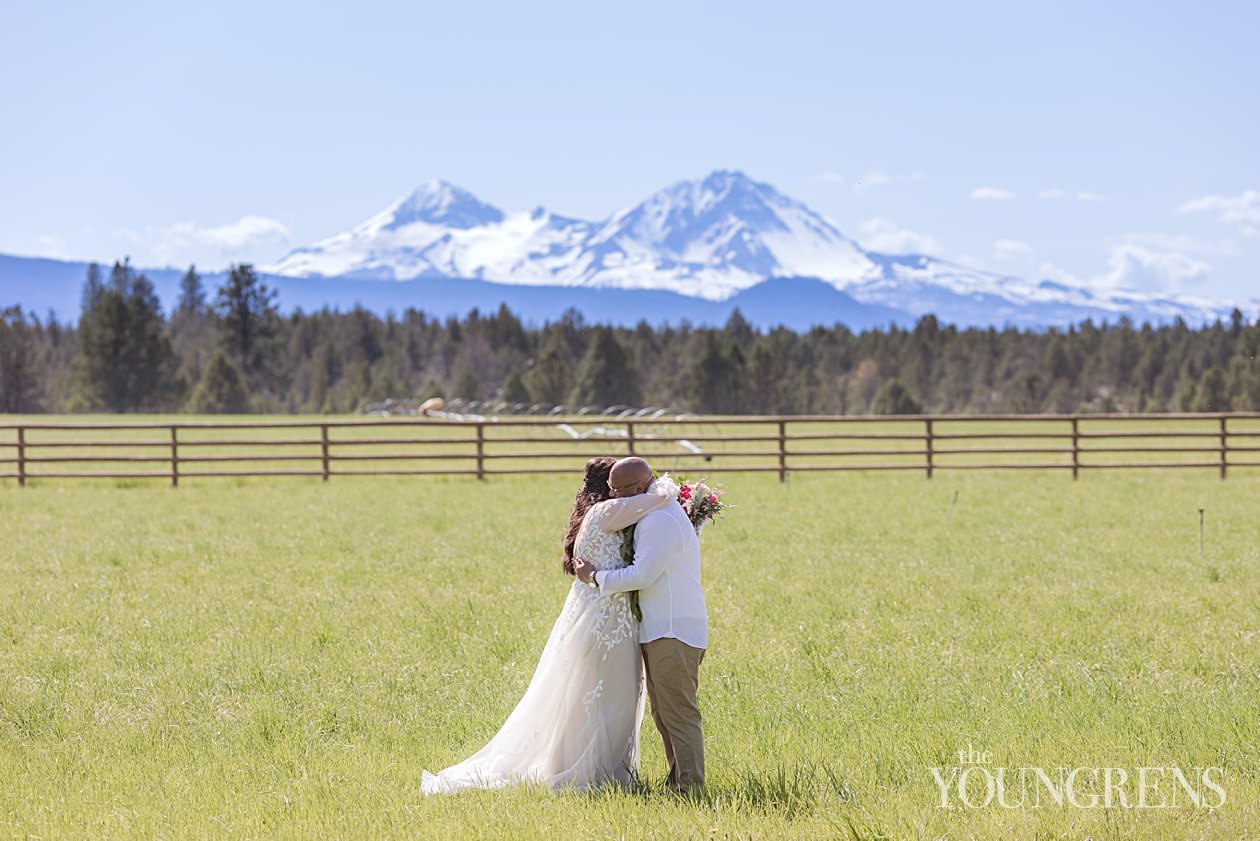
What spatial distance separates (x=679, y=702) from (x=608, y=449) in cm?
2728

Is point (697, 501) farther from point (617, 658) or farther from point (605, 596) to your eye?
point (617, 658)

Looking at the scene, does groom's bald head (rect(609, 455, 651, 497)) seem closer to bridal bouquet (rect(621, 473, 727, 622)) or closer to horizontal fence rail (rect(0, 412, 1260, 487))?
bridal bouquet (rect(621, 473, 727, 622))

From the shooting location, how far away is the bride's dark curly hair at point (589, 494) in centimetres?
606

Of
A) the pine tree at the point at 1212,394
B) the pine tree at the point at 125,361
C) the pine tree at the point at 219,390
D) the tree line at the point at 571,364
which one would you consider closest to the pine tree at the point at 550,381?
the tree line at the point at 571,364

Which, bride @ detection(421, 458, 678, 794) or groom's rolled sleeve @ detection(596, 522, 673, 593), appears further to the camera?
bride @ detection(421, 458, 678, 794)

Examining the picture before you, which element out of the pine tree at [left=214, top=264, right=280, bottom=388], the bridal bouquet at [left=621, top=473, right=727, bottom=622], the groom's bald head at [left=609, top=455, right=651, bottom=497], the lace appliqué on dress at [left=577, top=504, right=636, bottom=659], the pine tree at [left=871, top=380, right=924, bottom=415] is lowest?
the pine tree at [left=871, top=380, right=924, bottom=415]

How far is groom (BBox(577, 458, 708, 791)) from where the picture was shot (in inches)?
228

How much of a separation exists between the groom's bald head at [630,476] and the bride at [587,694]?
58 mm

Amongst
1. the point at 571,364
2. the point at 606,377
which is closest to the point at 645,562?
the point at 606,377

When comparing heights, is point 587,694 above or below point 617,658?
below

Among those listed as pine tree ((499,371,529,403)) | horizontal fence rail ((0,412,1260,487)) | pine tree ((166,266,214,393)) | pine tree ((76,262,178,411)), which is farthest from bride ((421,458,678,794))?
pine tree ((166,266,214,393))

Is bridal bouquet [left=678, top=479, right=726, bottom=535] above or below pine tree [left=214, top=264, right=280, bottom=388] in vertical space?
below

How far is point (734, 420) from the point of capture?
2328 cm

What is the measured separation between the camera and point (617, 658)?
595 cm
